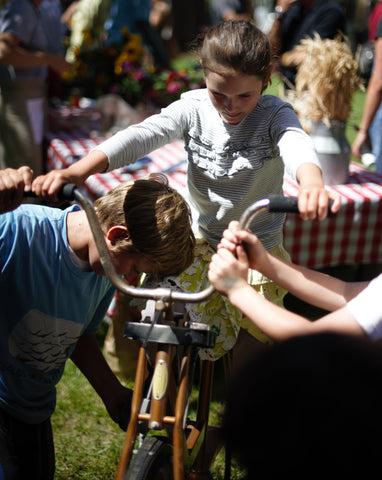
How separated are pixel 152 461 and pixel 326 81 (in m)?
2.14

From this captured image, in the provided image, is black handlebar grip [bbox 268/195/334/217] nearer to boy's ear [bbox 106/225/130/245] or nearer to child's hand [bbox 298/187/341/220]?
child's hand [bbox 298/187/341/220]

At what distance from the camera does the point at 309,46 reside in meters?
2.75

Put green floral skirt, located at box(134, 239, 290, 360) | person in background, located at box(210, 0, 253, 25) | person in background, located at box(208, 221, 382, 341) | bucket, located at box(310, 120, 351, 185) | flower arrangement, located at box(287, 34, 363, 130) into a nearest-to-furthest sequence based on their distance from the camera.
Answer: person in background, located at box(208, 221, 382, 341) → green floral skirt, located at box(134, 239, 290, 360) → flower arrangement, located at box(287, 34, 363, 130) → bucket, located at box(310, 120, 351, 185) → person in background, located at box(210, 0, 253, 25)

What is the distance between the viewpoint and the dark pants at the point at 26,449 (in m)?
1.51

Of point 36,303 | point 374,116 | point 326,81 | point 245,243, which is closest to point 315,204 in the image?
point 245,243

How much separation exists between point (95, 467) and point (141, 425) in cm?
121

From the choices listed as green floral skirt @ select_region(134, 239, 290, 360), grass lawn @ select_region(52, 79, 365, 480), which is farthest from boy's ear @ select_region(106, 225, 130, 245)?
grass lawn @ select_region(52, 79, 365, 480)

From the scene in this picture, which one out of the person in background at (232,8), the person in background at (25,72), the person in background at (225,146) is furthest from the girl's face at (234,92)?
the person in background at (232,8)

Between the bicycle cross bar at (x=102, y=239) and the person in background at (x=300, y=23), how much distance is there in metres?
2.76

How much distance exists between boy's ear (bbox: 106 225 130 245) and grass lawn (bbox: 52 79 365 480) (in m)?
1.11

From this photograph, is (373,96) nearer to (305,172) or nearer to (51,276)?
(305,172)

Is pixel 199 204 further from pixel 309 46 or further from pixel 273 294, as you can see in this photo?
pixel 309 46

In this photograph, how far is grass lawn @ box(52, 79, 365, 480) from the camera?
2260 millimetres

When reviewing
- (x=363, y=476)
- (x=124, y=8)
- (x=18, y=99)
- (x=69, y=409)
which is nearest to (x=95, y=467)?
(x=69, y=409)
